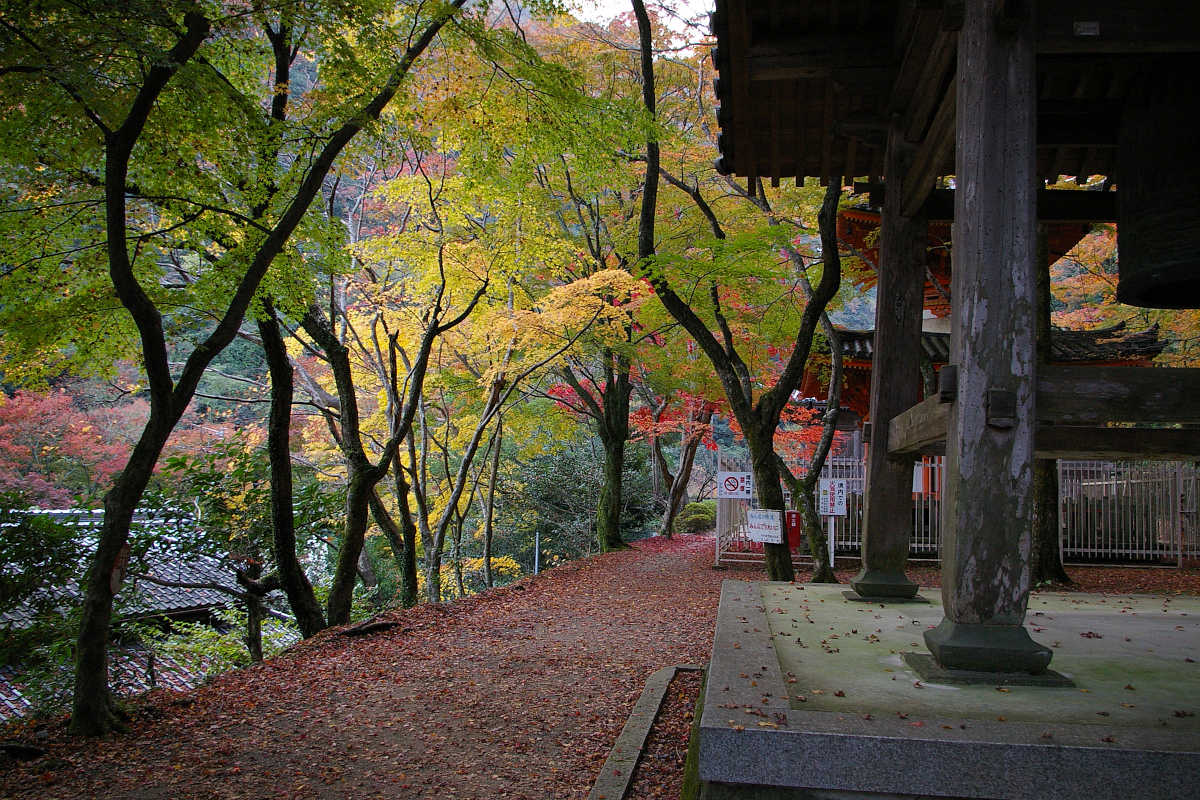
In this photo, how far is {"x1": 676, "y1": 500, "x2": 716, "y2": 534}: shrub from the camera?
23281 millimetres

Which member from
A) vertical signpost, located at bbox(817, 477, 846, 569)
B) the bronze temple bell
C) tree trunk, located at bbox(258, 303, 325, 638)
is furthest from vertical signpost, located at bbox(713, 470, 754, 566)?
the bronze temple bell

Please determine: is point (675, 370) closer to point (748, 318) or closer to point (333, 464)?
point (748, 318)

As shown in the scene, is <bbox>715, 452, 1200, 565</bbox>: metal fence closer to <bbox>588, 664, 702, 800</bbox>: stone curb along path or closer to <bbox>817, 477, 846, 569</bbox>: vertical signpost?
<bbox>817, 477, 846, 569</bbox>: vertical signpost

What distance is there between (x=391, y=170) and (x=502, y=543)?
29.1 ft

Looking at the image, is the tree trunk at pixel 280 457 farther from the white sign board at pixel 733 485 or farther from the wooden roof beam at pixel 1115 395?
the wooden roof beam at pixel 1115 395

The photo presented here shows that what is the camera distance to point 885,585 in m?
5.14

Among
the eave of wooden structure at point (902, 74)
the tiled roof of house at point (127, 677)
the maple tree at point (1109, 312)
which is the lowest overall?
the tiled roof of house at point (127, 677)

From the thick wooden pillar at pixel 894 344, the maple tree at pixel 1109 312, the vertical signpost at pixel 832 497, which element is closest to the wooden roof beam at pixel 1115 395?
the thick wooden pillar at pixel 894 344

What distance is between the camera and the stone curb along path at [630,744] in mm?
4188

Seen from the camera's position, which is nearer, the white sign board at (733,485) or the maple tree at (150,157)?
the maple tree at (150,157)

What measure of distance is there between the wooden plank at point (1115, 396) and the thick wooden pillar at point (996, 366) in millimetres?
158

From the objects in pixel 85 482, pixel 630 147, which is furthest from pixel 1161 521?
pixel 85 482

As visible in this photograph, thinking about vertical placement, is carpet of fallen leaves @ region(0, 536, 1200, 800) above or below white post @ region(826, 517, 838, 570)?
below

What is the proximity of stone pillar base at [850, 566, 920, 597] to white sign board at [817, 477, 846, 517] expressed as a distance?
706 cm
